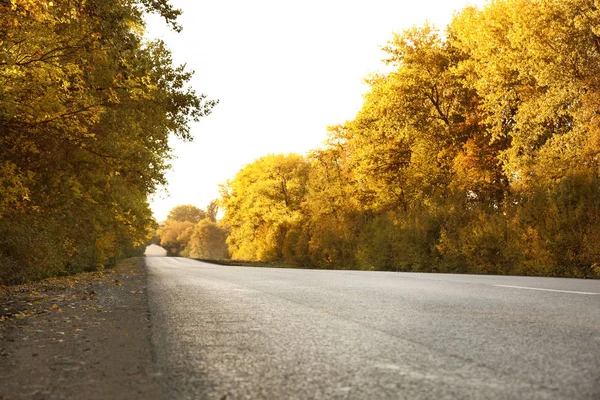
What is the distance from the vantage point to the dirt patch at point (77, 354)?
10.3 feet

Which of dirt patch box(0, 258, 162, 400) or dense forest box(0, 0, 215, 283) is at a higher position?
dense forest box(0, 0, 215, 283)

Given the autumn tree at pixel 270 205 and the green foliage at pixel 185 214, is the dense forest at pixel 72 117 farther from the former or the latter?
the green foliage at pixel 185 214

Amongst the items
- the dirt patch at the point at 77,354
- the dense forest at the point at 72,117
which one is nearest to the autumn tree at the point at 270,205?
the dense forest at the point at 72,117

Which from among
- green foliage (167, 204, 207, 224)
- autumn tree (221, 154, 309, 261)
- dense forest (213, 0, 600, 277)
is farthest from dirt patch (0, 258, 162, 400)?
green foliage (167, 204, 207, 224)

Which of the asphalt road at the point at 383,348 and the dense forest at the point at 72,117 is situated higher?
the dense forest at the point at 72,117

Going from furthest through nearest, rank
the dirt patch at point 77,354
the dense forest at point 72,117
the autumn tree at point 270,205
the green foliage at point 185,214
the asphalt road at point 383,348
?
the green foliage at point 185,214 < the autumn tree at point 270,205 < the dense forest at point 72,117 < the dirt patch at point 77,354 < the asphalt road at point 383,348

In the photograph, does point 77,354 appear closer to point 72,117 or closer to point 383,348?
point 383,348

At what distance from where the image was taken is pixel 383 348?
415cm

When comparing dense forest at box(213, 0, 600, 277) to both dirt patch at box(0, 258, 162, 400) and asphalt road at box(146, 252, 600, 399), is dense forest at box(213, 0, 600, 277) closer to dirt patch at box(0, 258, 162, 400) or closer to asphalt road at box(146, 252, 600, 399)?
asphalt road at box(146, 252, 600, 399)

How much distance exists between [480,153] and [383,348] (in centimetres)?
2585

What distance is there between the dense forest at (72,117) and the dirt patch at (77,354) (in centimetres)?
526

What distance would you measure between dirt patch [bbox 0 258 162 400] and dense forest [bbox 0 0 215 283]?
526cm

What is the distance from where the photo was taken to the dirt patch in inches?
123

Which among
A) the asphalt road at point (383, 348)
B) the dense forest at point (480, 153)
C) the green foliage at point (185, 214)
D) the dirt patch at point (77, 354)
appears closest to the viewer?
the asphalt road at point (383, 348)
